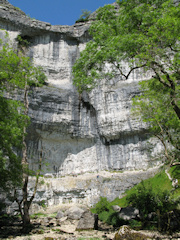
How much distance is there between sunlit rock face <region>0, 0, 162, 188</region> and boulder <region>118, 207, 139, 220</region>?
15.5 m

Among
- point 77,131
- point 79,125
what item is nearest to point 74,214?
point 77,131

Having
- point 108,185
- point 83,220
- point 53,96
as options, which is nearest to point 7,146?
point 83,220

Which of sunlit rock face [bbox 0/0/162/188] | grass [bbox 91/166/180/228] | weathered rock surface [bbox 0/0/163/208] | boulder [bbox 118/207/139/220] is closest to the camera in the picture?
boulder [bbox 118/207/139/220]

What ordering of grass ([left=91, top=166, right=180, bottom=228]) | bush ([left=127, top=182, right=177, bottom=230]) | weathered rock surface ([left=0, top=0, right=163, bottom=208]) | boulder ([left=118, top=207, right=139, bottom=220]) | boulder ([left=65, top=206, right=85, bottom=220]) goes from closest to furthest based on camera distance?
→ 1. bush ([left=127, top=182, right=177, bottom=230])
2. boulder ([left=118, top=207, right=139, bottom=220])
3. grass ([left=91, top=166, right=180, bottom=228])
4. boulder ([left=65, top=206, right=85, bottom=220])
5. weathered rock surface ([left=0, top=0, right=163, bottom=208])

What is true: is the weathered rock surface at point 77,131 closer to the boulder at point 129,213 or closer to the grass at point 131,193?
the grass at point 131,193

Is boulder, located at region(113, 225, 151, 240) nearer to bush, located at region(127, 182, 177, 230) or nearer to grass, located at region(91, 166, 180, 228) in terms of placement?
bush, located at region(127, 182, 177, 230)

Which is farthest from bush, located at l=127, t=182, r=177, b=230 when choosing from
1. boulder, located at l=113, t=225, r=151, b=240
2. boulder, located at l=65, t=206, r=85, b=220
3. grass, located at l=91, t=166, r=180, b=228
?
boulder, located at l=65, t=206, r=85, b=220

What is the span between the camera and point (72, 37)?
38.7 meters

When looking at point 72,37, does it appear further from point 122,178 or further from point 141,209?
point 141,209

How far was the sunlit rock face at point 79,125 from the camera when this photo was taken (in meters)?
31.4

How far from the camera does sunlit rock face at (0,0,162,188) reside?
31359 mm

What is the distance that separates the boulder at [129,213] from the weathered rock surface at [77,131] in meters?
12.4

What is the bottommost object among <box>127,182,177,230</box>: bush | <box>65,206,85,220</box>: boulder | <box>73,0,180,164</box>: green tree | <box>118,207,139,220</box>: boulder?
<box>65,206,85,220</box>: boulder

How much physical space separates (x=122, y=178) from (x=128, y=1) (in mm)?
20455
